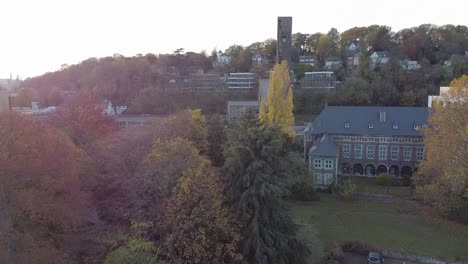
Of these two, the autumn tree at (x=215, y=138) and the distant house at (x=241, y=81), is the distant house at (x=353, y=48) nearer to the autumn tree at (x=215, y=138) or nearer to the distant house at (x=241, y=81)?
the distant house at (x=241, y=81)

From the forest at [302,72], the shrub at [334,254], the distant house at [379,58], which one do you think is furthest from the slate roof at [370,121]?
the distant house at [379,58]

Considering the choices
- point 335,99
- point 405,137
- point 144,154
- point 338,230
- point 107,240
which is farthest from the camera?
point 335,99

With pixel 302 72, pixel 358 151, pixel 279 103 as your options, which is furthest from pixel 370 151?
pixel 302 72

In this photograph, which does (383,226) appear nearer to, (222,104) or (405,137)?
(405,137)

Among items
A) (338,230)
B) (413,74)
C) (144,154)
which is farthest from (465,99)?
(413,74)

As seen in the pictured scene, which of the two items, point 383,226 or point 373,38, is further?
point 373,38

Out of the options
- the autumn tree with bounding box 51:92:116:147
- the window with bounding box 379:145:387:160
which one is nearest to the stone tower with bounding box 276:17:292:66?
the window with bounding box 379:145:387:160
